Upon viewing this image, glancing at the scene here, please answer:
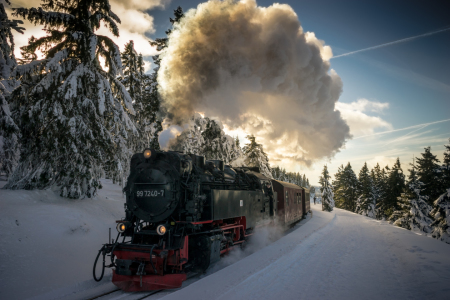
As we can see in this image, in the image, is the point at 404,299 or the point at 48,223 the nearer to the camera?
the point at 404,299

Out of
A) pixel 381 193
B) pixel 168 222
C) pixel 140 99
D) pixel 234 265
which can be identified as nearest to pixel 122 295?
pixel 168 222

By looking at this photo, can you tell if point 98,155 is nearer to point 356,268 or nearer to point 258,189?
point 258,189

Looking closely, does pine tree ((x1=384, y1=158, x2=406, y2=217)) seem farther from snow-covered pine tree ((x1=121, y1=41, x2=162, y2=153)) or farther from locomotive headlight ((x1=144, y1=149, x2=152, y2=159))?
locomotive headlight ((x1=144, y1=149, x2=152, y2=159))

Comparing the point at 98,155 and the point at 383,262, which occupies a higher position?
the point at 98,155

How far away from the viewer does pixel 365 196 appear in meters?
41.8

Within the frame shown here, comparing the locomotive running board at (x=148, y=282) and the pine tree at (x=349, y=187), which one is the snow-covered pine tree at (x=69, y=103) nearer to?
the locomotive running board at (x=148, y=282)

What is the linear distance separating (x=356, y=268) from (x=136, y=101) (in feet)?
61.2

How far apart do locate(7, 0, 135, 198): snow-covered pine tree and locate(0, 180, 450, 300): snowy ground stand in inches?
49.1

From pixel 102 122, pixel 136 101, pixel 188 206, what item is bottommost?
pixel 188 206

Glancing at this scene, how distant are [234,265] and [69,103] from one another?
8.98 metres

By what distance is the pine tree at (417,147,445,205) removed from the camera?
22944 mm

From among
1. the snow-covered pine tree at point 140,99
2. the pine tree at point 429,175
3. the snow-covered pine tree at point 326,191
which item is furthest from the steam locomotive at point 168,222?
the snow-covered pine tree at point 326,191

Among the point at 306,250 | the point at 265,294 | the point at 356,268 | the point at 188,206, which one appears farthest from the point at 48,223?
the point at 356,268

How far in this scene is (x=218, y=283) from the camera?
5840 millimetres
